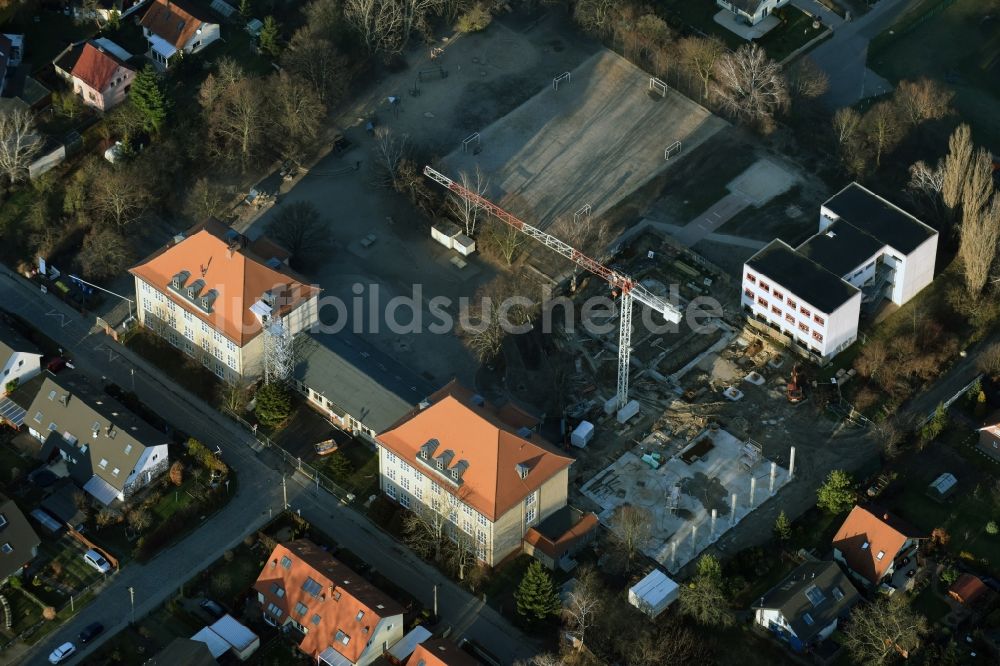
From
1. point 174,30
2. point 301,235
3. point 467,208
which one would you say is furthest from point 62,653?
point 174,30

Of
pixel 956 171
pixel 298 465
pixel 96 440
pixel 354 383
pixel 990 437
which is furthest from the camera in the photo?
pixel 956 171

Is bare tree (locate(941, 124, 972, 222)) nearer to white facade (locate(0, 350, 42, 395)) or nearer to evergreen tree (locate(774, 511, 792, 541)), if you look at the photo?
evergreen tree (locate(774, 511, 792, 541))

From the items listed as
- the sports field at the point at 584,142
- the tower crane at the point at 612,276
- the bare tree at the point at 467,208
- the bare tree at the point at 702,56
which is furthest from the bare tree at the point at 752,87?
the bare tree at the point at 467,208

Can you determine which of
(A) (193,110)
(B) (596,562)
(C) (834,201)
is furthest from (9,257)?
(C) (834,201)

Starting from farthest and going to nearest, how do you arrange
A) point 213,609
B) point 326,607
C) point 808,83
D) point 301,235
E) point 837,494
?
point 808,83 → point 301,235 → point 837,494 → point 213,609 → point 326,607

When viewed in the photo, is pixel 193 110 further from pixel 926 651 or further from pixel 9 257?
pixel 926 651

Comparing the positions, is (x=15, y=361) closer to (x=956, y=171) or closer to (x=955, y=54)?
(x=956, y=171)
